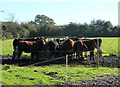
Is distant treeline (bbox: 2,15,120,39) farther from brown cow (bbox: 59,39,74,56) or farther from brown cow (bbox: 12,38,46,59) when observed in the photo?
brown cow (bbox: 59,39,74,56)

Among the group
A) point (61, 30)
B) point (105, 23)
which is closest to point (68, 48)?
point (61, 30)

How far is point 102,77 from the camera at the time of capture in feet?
28.1

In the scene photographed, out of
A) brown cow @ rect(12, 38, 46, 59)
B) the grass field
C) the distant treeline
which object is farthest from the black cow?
the distant treeline

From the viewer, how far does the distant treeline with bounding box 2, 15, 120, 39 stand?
3862 centimetres

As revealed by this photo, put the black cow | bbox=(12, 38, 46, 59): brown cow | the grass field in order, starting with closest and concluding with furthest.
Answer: the black cow < bbox=(12, 38, 46, 59): brown cow < the grass field

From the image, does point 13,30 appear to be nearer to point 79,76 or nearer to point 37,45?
point 37,45

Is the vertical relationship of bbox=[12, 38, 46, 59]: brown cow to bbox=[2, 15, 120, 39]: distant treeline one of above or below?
below

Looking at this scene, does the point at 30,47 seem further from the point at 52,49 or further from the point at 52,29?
the point at 52,29

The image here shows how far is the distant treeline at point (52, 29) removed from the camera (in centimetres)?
3862

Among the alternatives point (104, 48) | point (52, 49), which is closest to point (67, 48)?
point (52, 49)

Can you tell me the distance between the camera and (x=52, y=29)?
4881 centimetres

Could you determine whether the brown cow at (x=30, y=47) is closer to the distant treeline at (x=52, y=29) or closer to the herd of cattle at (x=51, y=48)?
the herd of cattle at (x=51, y=48)

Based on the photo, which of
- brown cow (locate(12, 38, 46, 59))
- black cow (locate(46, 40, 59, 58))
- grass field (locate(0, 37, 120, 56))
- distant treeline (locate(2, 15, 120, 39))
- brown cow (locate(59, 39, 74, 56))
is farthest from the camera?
distant treeline (locate(2, 15, 120, 39))

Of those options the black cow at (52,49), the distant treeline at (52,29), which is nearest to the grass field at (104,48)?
the distant treeline at (52,29)
